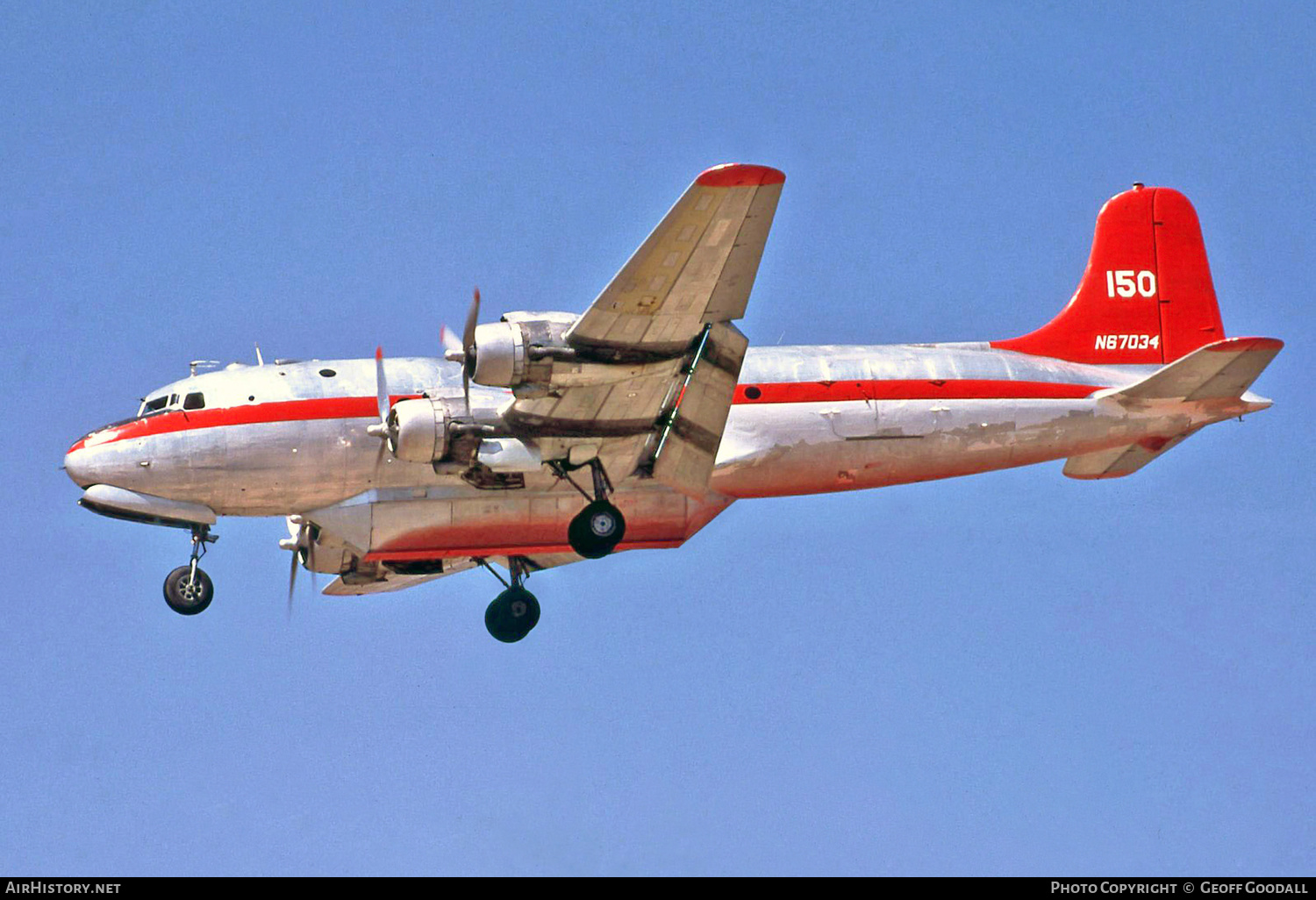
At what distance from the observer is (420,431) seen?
28078mm

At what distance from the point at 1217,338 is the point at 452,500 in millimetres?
13531

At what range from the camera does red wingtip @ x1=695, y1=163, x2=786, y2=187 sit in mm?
25203

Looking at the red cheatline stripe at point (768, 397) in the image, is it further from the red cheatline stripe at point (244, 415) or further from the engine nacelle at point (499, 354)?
the engine nacelle at point (499, 354)

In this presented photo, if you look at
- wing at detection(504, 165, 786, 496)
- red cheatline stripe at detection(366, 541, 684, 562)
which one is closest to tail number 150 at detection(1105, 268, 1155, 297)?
wing at detection(504, 165, 786, 496)

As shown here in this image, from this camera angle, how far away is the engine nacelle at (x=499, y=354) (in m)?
26.8

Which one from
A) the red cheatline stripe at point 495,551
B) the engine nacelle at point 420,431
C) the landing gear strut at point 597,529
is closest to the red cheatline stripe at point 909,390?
the red cheatline stripe at point 495,551

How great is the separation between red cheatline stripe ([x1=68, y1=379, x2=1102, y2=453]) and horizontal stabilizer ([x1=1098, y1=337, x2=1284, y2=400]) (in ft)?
A: 3.24

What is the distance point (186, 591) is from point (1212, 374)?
52.8ft

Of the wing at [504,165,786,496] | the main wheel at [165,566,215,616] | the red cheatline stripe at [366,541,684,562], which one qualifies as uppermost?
the wing at [504,165,786,496]

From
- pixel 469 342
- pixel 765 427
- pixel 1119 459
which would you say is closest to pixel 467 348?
pixel 469 342

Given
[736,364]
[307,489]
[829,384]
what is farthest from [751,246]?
[307,489]

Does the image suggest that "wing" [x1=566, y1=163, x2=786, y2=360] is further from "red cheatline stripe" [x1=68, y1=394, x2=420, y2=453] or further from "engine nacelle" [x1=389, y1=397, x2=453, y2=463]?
"red cheatline stripe" [x1=68, y1=394, x2=420, y2=453]

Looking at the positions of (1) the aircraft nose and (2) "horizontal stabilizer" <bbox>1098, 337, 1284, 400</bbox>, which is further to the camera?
(2) "horizontal stabilizer" <bbox>1098, 337, 1284, 400</bbox>

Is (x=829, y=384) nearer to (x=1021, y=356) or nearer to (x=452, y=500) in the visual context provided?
(x=1021, y=356)
